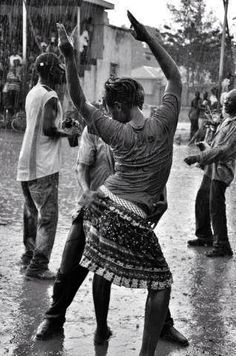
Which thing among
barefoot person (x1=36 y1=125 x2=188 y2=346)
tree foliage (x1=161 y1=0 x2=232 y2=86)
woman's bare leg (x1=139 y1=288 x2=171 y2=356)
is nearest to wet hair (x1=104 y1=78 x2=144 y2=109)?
barefoot person (x1=36 y1=125 x2=188 y2=346)

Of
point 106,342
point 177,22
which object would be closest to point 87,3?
point 177,22

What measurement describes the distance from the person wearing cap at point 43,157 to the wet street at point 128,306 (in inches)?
11.6

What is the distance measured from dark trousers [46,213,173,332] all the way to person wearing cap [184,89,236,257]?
192cm

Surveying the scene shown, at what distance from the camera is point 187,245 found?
6.98 meters

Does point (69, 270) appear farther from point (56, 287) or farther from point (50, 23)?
point (50, 23)

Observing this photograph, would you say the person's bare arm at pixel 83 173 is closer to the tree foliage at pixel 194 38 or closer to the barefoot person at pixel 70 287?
the barefoot person at pixel 70 287

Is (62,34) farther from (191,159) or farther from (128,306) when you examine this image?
(128,306)

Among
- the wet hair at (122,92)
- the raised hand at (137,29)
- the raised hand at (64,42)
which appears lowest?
the wet hair at (122,92)

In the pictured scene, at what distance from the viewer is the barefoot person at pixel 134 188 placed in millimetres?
3543

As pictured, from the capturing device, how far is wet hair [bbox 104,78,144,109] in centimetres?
361

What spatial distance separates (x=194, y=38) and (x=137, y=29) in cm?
3538

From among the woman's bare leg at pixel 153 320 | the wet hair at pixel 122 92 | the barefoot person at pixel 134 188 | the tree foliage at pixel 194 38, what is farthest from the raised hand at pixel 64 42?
the tree foliage at pixel 194 38

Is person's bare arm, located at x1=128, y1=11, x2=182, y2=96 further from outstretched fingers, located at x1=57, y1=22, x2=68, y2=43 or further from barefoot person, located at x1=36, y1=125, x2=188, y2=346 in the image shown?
barefoot person, located at x1=36, y1=125, x2=188, y2=346

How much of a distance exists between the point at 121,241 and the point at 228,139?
A: 2847 mm
